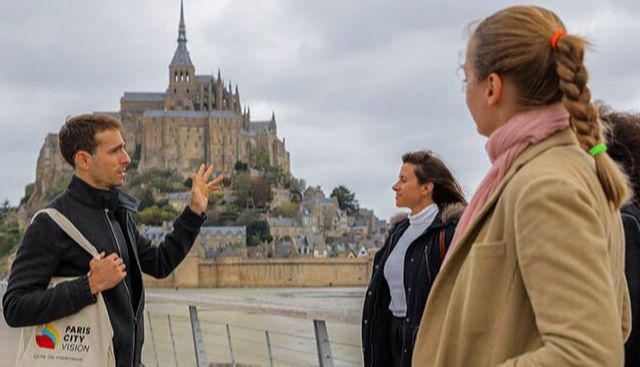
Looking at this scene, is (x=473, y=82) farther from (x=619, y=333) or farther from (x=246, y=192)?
(x=246, y=192)

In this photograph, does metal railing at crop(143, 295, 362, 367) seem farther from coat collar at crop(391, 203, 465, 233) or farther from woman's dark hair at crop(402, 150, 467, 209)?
woman's dark hair at crop(402, 150, 467, 209)

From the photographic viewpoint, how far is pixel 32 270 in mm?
2408

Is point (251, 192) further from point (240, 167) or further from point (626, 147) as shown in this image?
point (626, 147)

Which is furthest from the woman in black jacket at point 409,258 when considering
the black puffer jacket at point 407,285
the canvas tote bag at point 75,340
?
the canvas tote bag at point 75,340

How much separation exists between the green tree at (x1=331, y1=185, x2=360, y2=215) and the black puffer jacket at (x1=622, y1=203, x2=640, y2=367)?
72.8 metres

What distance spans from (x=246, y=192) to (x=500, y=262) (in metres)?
65.9

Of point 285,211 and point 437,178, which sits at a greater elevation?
point 285,211

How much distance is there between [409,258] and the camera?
9.28ft

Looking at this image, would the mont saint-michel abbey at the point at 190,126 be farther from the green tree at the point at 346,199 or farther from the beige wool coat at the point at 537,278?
the beige wool coat at the point at 537,278

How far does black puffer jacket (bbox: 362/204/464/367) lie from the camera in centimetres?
271

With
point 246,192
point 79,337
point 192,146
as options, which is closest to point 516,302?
point 79,337

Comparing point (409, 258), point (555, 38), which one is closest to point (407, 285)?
point (409, 258)

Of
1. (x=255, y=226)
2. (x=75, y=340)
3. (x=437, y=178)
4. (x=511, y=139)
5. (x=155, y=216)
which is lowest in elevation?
(x=75, y=340)

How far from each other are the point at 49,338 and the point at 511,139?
1593 mm
